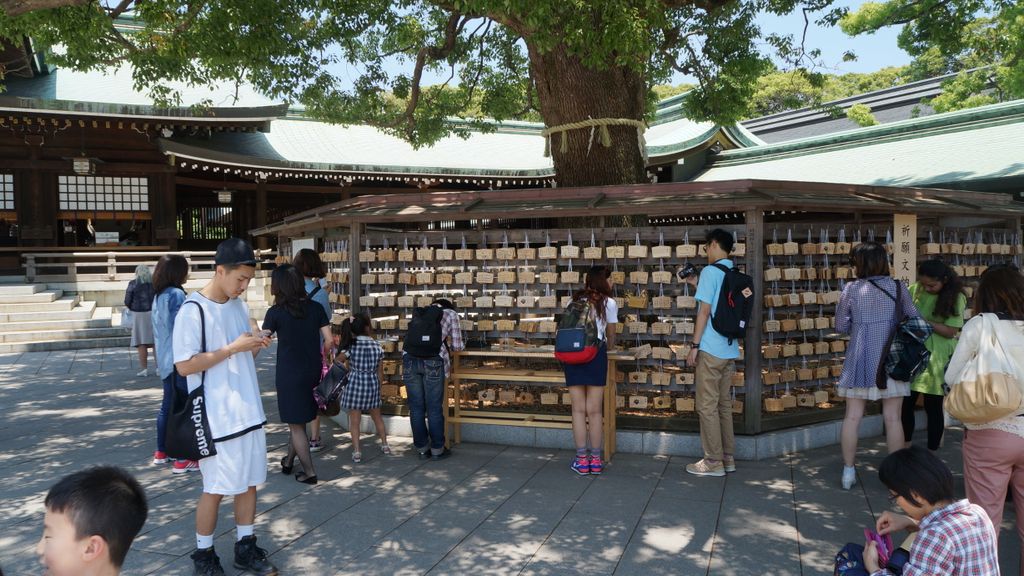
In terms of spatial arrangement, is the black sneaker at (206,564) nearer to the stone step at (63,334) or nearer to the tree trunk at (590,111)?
the tree trunk at (590,111)

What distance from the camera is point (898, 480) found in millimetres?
2873

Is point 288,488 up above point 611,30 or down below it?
below

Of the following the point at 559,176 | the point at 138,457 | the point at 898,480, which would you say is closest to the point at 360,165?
the point at 559,176

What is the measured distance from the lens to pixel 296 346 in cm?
549

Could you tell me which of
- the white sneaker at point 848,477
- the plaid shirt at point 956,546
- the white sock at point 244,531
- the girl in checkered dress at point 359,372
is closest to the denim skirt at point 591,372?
the girl in checkered dress at point 359,372

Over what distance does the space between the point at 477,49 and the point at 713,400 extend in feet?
31.1

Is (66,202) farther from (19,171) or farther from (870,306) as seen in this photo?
(870,306)

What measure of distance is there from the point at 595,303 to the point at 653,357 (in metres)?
1.25

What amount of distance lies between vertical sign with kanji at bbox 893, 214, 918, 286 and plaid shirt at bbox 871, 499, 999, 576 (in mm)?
5046

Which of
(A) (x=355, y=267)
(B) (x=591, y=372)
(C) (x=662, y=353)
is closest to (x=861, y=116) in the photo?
(C) (x=662, y=353)

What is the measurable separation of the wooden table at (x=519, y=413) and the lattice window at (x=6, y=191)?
1482 centimetres

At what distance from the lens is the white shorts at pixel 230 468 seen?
12.9ft

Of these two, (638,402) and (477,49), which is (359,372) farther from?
(477,49)

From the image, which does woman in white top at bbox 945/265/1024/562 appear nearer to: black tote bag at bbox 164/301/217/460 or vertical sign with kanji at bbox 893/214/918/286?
vertical sign with kanji at bbox 893/214/918/286
